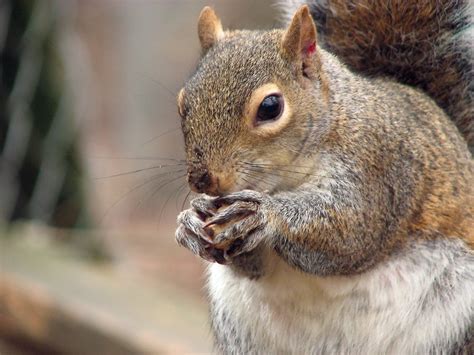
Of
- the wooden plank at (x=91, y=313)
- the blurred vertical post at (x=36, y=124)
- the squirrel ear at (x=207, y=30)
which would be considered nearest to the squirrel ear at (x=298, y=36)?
the squirrel ear at (x=207, y=30)

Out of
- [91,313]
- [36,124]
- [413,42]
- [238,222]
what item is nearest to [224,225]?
[238,222]

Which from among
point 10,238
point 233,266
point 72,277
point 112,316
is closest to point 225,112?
point 233,266

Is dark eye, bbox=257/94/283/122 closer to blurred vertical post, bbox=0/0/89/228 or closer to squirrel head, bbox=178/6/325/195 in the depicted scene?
squirrel head, bbox=178/6/325/195

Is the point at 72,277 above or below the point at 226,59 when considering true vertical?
below

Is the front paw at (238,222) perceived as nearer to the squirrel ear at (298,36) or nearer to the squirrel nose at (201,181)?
the squirrel nose at (201,181)

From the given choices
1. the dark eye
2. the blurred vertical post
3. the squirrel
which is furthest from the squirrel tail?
the blurred vertical post

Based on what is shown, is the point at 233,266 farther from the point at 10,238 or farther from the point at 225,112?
the point at 10,238
